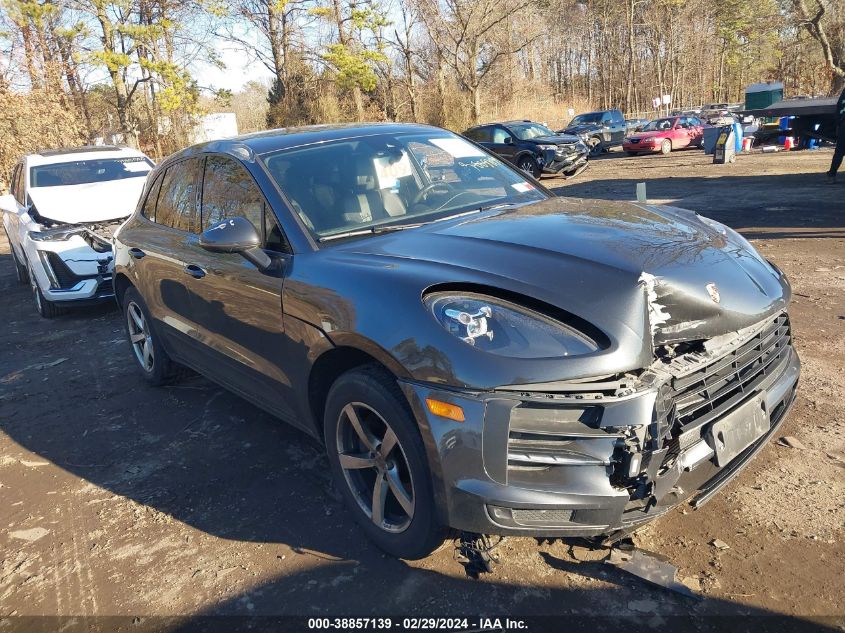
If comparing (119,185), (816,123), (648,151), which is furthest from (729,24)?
(119,185)

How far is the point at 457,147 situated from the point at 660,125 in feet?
88.0

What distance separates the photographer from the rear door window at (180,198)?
4.19 meters

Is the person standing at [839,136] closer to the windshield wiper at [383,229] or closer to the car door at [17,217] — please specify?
the windshield wiper at [383,229]

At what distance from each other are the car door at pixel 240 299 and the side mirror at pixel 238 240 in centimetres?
6

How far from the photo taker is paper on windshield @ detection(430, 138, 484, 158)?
160 inches

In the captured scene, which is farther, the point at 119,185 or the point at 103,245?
the point at 119,185

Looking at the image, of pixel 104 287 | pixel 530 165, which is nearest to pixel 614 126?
pixel 530 165

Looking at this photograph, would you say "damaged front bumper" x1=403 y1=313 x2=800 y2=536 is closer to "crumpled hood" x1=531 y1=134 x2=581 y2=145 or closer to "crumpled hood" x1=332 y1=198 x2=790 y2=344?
"crumpled hood" x1=332 y1=198 x2=790 y2=344

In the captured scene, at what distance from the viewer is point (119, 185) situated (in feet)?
28.2

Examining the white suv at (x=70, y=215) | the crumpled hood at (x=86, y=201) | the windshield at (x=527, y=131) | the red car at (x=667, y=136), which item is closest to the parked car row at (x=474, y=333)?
the white suv at (x=70, y=215)

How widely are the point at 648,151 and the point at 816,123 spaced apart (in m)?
12.5

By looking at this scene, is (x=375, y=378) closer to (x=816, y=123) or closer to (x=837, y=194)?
(x=837, y=194)

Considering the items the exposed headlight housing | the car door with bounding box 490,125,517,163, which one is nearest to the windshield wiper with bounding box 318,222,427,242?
the exposed headlight housing

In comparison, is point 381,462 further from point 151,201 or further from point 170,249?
point 151,201
